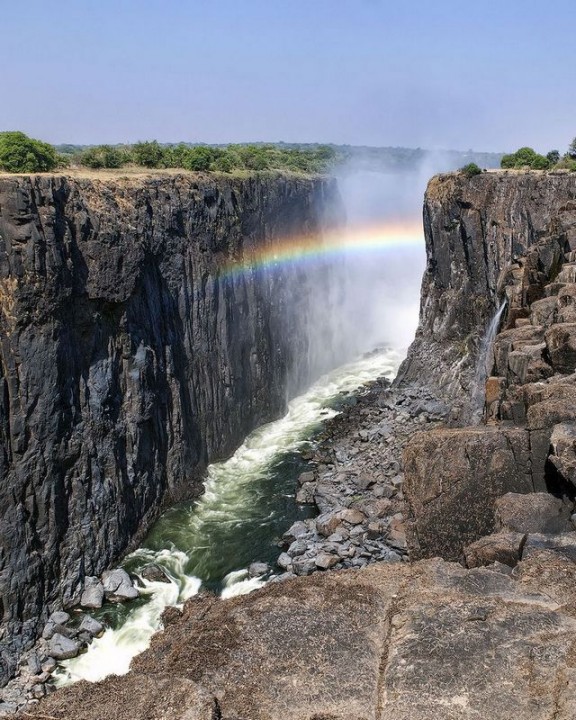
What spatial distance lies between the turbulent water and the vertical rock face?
3.98ft

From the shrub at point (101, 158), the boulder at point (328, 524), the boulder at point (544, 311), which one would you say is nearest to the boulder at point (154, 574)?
the boulder at point (328, 524)

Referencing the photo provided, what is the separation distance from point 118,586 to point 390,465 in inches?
587

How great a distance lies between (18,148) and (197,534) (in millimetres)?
19695

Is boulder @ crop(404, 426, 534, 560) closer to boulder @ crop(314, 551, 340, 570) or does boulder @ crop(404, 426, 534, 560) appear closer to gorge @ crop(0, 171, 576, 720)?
gorge @ crop(0, 171, 576, 720)

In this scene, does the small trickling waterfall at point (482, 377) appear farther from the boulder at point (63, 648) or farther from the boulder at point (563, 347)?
the boulder at point (63, 648)

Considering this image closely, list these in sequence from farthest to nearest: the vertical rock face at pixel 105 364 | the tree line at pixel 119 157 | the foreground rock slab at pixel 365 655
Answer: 1. the tree line at pixel 119 157
2. the vertical rock face at pixel 105 364
3. the foreground rock slab at pixel 365 655

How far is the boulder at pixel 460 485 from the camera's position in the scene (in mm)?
14758

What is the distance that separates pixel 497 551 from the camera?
10.9 metres

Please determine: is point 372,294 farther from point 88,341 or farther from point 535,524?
point 535,524

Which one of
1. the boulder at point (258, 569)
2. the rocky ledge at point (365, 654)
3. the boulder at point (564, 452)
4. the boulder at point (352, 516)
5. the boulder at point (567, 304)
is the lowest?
the boulder at point (258, 569)

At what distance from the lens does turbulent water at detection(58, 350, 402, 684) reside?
2325cm

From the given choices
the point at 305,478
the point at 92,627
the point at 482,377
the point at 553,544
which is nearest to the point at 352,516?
the point at 305,478

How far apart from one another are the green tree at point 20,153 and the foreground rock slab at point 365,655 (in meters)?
25.9

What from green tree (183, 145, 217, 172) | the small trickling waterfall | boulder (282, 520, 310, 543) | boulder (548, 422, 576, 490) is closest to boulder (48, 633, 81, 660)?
boulder (282, 520, 310, 543)
